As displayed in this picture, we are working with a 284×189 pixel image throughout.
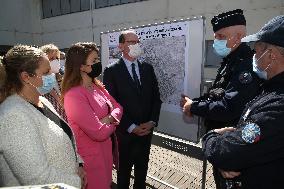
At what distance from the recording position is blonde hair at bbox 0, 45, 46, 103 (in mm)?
1851

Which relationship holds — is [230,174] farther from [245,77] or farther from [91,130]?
[91,130]

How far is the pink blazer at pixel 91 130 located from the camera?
2.51 meters

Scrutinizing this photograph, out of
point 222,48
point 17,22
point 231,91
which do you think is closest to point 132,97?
point 222,48

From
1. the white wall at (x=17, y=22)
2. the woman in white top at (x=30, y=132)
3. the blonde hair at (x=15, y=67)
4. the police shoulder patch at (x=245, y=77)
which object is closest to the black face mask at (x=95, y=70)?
the woman in white top at (x=30, y=132)

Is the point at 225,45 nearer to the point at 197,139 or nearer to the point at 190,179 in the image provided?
the point at 197,139

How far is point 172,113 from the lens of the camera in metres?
3.28

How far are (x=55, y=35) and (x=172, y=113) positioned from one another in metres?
18.2

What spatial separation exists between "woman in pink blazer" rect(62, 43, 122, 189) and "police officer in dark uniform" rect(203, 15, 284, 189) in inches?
46.0

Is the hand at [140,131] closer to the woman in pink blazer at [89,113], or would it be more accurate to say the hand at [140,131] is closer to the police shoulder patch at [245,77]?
the woman in pink blazer at [89,113]

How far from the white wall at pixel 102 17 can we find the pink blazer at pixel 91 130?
997 centimetres

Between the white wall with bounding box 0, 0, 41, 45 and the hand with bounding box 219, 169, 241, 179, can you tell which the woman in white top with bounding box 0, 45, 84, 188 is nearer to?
the hand with bounding box 219, 169, 241, 179

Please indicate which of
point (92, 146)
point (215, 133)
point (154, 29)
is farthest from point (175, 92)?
point (215, 133)

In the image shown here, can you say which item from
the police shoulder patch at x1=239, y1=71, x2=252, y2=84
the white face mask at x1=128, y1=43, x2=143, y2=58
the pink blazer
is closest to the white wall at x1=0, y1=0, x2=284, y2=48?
the white face mask at x1=128, y1=43, x2=143, y2=58

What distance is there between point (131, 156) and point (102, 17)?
560 inches
